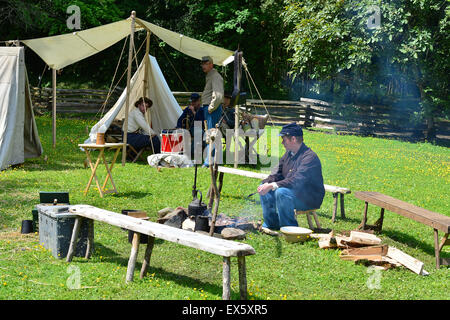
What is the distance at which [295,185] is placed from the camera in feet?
20.7

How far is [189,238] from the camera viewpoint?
4379 millimetres

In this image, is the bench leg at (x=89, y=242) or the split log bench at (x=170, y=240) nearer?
the split log bench at (x=170, y=240)

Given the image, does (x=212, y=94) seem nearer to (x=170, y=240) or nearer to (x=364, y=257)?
(x=364, y=257)

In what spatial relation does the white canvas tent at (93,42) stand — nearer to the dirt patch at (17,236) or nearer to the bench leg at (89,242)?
the dirt patch at (17,236)

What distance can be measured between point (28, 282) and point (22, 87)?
634 cm

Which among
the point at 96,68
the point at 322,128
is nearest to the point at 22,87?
the point at 322,128

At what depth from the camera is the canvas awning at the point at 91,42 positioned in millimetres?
10375

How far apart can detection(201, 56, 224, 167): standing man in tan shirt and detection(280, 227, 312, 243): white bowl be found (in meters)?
4.35

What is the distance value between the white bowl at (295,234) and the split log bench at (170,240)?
1666 millimetres

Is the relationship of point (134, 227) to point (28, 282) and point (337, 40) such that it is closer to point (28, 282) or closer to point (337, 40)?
point (28, 282)

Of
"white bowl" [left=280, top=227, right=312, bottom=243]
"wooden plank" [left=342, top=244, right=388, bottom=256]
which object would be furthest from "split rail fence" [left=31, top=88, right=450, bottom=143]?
"wooden plank" [left=342, top=244, right=388, bottom=256]

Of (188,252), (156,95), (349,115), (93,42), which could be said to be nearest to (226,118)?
(156,95)

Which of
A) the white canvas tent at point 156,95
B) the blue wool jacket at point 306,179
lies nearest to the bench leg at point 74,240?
the blue wool jacket at point 306,179

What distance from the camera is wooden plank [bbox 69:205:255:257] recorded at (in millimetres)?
4124
